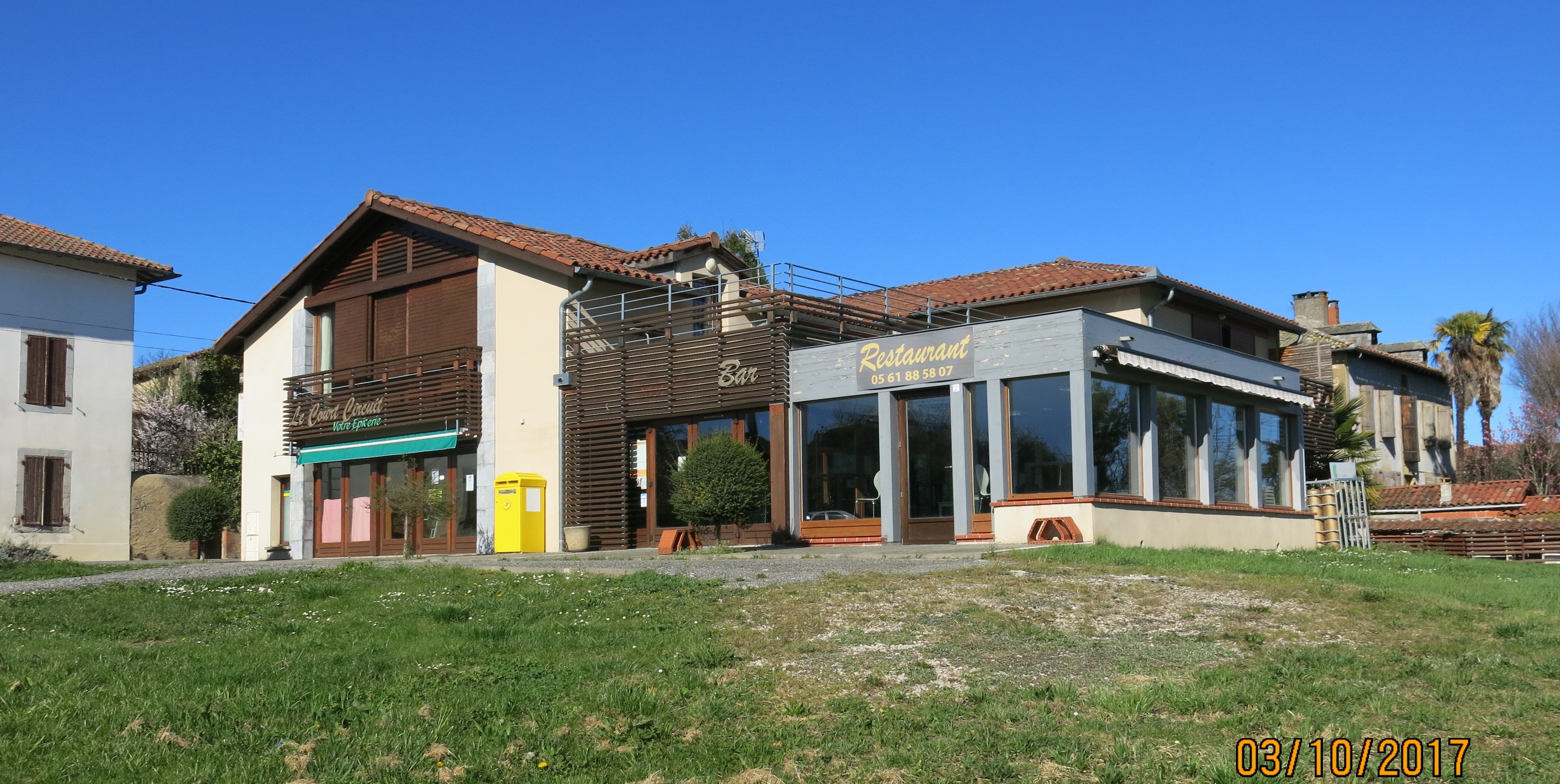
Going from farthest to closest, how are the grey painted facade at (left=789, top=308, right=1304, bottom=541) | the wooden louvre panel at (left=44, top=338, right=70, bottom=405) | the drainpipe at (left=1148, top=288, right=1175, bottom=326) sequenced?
1. the wooden louvre panel at (left=44, top=338, right=70, bottom=405)
2. the drainpipe at (left=1148, top=288, right=1175, bottom=326)
3. the grey painted facade at (left=789, top=308, right=1304, bottom=541)

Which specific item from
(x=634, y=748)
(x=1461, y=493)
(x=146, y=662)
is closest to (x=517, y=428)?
(x=146, y=662)

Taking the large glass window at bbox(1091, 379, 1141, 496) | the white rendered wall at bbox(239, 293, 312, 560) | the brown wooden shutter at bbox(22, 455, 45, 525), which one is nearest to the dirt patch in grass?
the large glass window at bbox(1091, 379, 1141, 496)

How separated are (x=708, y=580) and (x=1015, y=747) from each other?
6614 mm

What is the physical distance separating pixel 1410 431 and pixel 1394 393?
6.30ft

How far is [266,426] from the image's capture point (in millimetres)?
31625

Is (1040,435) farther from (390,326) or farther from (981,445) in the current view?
(390,326)

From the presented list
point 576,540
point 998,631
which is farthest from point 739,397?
point 998,631

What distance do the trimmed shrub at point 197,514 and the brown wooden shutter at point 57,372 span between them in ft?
11.6

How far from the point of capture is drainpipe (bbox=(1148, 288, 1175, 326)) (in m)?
26.0

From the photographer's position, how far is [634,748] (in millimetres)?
7020

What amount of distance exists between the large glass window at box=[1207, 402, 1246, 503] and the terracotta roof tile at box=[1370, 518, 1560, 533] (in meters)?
5.55

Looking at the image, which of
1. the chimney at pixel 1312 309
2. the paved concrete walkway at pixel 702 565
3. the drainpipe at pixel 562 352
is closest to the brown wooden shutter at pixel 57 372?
the paved concrete walkway at pixel 702 565

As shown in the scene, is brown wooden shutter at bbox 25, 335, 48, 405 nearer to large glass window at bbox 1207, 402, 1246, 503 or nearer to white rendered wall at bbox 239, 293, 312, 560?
white rendered wall at bbox 239, 293, 312, 560

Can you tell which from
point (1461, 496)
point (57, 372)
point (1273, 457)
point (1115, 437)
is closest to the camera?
point (1115, 437)
